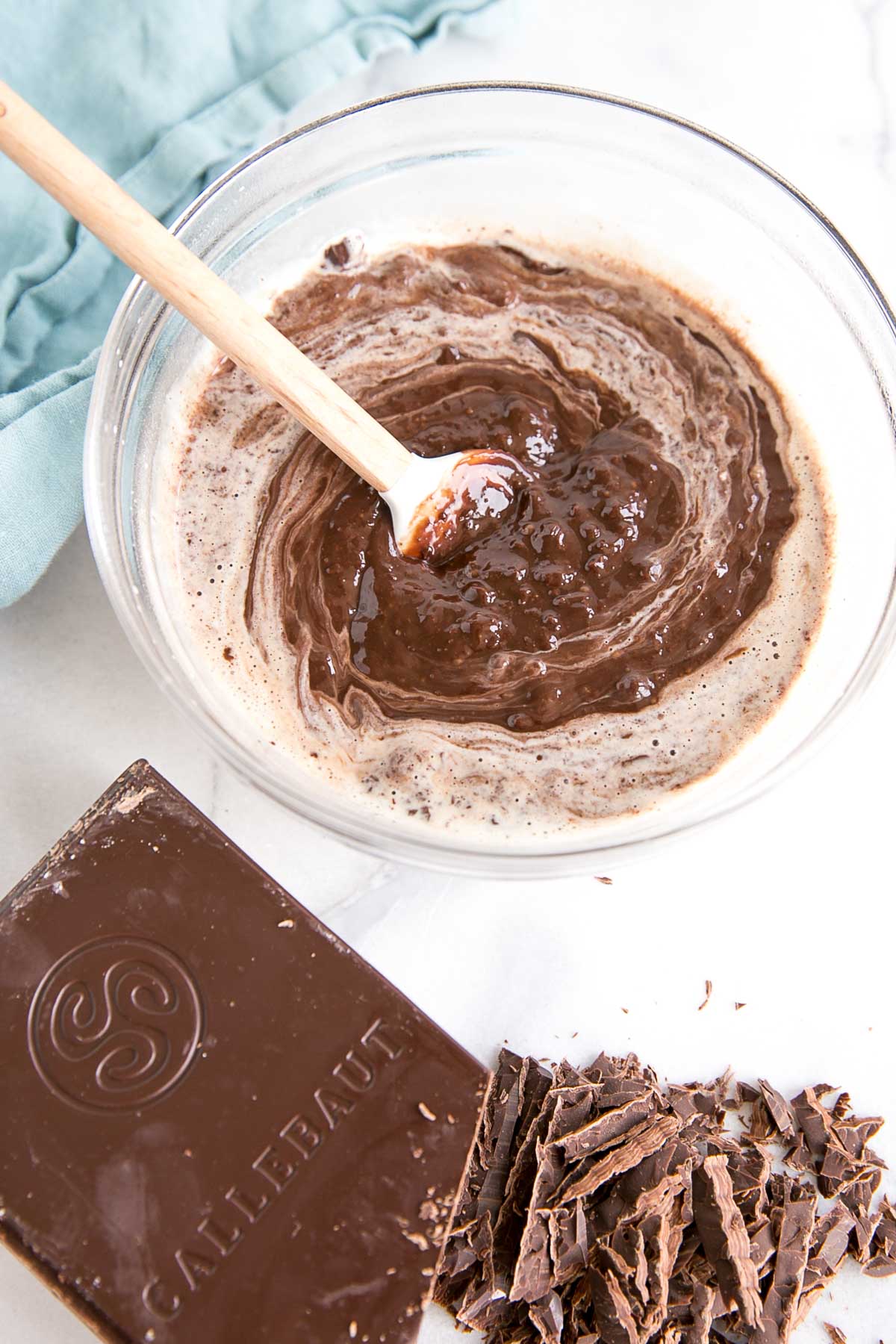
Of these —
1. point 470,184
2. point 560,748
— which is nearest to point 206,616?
point 560,748

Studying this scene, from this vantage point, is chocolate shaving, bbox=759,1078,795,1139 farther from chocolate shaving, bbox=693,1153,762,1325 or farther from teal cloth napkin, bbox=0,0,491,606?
teal cloth napkin, bbox=0,0,491,606

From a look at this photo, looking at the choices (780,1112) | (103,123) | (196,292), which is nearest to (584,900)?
(780,1112)

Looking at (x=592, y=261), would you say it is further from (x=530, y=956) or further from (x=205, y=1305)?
(x=205, y=1305)

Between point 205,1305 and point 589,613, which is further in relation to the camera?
point 589,613

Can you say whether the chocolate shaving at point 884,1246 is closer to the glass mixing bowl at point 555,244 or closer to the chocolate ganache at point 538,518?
the glass mixing bowl at point 555,244

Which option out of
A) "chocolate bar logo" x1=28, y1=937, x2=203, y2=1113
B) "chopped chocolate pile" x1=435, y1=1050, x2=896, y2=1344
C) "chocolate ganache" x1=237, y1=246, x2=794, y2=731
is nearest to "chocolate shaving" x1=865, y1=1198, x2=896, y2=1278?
"chopped chocolate pile" x1=435, y1=1050, x2=896, y2=1344
